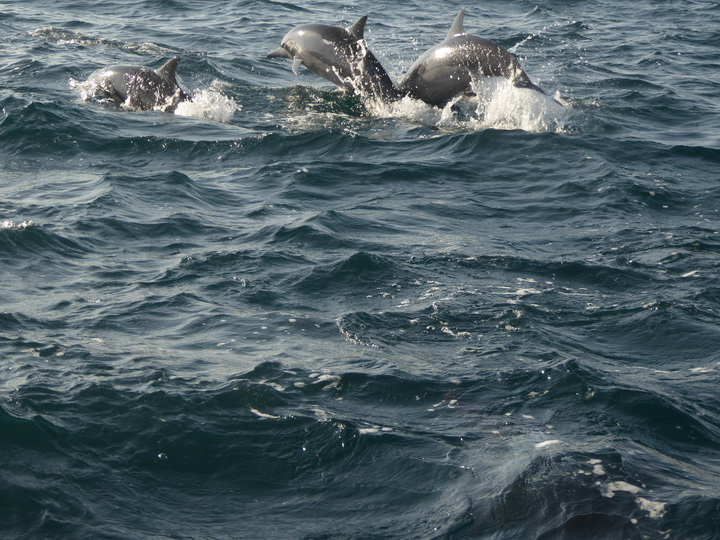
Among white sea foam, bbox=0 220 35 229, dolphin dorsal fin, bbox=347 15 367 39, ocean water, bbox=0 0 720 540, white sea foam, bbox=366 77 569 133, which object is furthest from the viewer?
dolphin dorsal fin, bbox=347 15 367 39

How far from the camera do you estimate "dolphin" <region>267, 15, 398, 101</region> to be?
17172mm

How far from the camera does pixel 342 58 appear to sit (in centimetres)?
1742

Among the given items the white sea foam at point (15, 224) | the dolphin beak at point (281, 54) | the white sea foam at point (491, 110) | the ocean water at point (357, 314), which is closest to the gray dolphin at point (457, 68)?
the white sea foam at point (491, 110)

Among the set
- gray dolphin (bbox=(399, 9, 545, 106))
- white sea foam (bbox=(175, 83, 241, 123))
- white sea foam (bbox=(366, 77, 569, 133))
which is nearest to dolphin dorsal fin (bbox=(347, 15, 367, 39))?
gray dolphin (bbox=(399, 9, 545, 106))

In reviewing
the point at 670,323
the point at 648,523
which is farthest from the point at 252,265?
the point at 648,523

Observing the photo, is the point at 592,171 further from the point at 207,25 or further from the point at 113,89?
the point at 207,25

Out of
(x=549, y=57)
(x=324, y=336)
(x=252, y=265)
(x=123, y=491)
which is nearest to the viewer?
(x=123, y=491)

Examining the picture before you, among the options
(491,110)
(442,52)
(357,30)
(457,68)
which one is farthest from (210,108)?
(491,110)

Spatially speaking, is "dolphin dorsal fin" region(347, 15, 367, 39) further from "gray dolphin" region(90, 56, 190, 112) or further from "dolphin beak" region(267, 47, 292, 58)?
"gray dolphin" region(90, 56, 190, 112)

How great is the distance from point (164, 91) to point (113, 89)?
907mm

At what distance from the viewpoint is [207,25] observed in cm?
2492

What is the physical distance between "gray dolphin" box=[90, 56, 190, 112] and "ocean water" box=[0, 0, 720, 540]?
13.1 inches

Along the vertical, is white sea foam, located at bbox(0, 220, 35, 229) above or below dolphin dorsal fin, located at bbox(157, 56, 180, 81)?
below

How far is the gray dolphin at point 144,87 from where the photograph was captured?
16.8 metres
